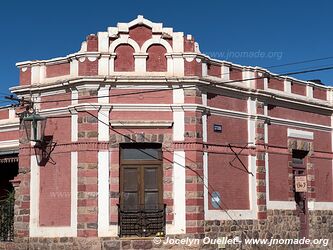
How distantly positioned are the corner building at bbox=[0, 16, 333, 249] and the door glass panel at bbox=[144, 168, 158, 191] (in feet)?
0.10

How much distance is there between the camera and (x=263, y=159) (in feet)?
61.8

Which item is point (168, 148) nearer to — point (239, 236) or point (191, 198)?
point (191, 198)

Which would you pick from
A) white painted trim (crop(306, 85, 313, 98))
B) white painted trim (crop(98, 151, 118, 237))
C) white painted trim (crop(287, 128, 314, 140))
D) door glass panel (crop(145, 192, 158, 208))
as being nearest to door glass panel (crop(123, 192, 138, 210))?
door glass panel (crop(145, 192, 158, 208))

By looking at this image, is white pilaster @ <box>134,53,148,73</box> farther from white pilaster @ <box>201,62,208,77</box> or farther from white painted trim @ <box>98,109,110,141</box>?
white pilaster @ <box>201,62,208,77</box>

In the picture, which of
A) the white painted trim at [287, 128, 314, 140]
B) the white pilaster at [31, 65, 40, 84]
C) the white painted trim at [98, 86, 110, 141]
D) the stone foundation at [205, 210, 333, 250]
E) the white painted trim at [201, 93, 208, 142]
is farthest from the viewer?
the white painted trim at [287, 128, 314, 140]

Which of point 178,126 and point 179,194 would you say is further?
point 178,126

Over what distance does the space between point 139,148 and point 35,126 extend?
125 inches

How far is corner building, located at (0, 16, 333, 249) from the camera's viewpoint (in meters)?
16.3

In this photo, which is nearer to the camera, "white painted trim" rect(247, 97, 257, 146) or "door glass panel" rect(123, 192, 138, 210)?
"door glass panel" rect(123, 192, 138, 210)

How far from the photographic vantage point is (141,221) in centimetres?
1630

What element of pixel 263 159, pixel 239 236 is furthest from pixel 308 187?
pixel 239 236

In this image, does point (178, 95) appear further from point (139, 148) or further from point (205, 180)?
point (205, 180)

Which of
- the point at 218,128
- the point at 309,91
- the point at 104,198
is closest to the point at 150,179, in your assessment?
the point at 104,198

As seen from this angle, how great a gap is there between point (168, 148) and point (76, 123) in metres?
2.75
